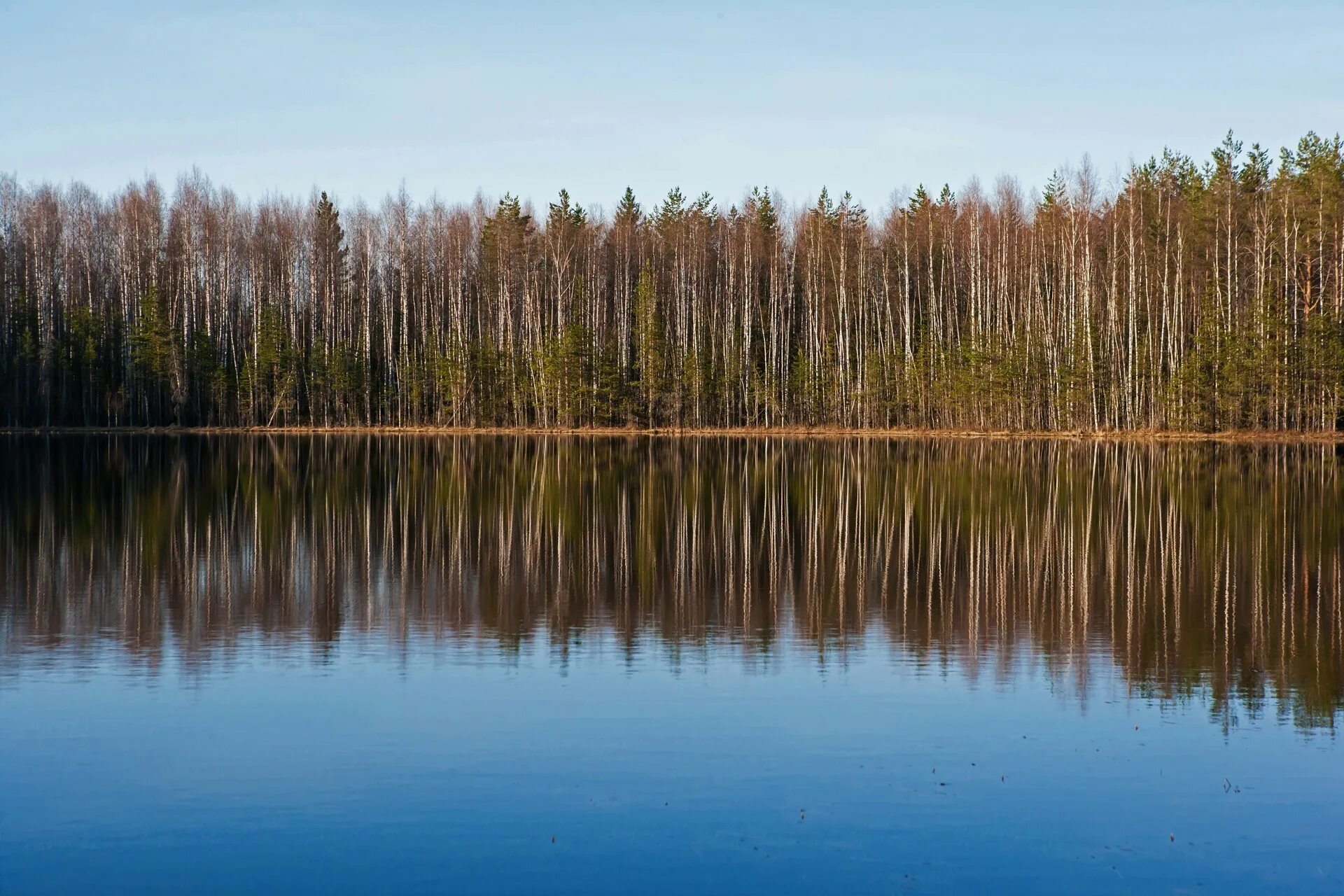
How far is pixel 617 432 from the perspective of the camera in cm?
6266

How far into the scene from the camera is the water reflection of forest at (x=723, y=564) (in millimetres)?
12156

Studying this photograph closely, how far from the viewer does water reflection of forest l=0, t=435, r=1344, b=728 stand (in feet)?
39.9

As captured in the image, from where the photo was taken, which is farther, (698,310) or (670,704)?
(698,310)

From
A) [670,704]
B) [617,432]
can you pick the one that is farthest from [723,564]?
[617,432]

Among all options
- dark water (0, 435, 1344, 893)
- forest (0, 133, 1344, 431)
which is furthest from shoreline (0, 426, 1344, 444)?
dark water (0, 435, 1344, 893)

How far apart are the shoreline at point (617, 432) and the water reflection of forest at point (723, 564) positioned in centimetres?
2121

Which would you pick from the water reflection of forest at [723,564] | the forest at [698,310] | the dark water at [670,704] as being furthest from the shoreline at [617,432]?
the dark water at [670,704]

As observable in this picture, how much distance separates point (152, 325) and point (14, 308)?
9.12 m

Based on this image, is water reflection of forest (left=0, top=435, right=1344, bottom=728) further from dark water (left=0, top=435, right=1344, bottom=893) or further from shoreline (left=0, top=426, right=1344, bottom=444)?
shoreline (left=0, top=426, right=1344, bottom=444)

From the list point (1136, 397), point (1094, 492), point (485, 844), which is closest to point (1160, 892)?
point (485, 844)

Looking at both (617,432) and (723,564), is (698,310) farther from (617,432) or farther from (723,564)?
(723,564)

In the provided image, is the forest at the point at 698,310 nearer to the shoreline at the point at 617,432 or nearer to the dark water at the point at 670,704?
the shoreline at the point at 617,432

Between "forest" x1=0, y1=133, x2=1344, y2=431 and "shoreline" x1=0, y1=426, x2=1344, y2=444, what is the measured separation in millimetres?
1001

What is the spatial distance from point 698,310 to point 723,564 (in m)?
48.5
